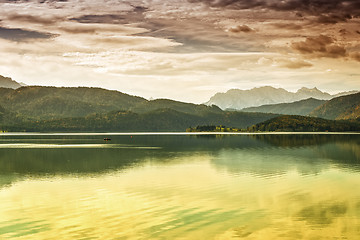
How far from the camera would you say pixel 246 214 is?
35.2 m

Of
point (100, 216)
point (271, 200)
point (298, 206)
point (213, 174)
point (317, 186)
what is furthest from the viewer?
point (213, 174)

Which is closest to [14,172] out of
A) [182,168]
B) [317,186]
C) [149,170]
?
[149,170]

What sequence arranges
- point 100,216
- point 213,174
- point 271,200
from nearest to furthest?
point 100,216 → point 271,200 → point 213,174

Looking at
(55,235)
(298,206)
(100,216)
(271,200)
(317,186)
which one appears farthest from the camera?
(317,186)

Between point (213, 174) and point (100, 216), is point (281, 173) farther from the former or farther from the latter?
point (100, 216)

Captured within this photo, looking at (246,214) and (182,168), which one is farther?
(182,168)

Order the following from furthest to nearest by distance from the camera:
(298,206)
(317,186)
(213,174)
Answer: (213,174) → (317,186) → (298,206)

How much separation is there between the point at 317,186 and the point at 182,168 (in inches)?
1130

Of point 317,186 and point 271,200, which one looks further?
point 317,186

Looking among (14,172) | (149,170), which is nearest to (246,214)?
(149,170)

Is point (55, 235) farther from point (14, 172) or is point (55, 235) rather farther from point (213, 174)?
point (14, 172)

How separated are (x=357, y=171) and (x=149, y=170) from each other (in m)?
37.0

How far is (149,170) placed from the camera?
233ft

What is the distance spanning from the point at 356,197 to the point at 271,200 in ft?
33.7
